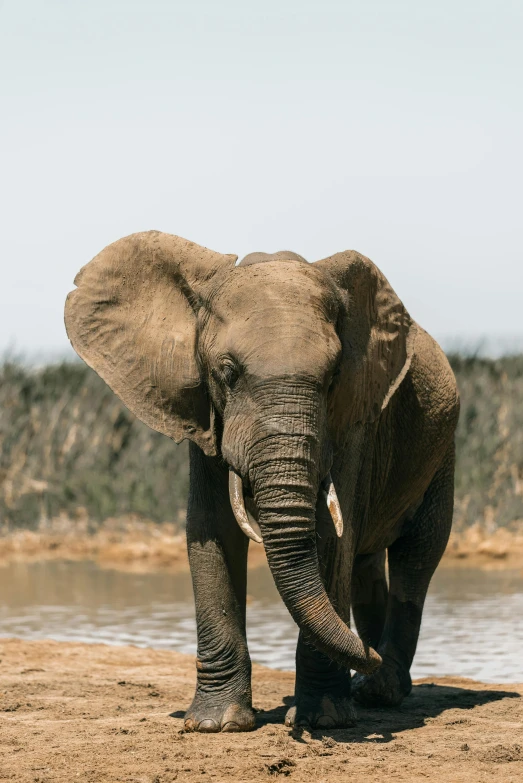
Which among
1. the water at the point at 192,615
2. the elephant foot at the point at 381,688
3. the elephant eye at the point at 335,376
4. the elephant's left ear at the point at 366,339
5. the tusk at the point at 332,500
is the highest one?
the elephant's left ear at the point at 366,339

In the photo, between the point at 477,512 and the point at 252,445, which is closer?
the point at 252,445

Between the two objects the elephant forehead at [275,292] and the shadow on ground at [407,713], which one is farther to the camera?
the shadow on ground at [407,713]

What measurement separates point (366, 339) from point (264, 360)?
112cm

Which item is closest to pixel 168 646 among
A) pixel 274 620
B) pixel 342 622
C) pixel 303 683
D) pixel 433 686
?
pixel 274 620

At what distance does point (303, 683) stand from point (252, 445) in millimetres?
1527

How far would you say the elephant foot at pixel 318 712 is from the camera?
7078 mm

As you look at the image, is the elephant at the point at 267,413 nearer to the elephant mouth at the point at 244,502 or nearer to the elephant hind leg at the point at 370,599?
the elephant mouth at the point at 244,502

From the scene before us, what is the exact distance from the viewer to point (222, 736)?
6.95m

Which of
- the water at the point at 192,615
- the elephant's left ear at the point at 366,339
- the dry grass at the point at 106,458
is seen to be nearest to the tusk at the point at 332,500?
the elephant's left ear at the point at 366,339

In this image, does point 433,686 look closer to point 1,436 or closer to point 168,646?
point 168,646

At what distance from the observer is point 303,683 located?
23.2 feet

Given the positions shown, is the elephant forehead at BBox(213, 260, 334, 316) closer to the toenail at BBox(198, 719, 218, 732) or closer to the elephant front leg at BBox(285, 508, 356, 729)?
the elephant front leg at BBox(285, 508, 356, 729)

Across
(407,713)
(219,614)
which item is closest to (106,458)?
(407,713)

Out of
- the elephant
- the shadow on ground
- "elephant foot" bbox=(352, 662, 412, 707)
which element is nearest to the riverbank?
the shadow on ground
